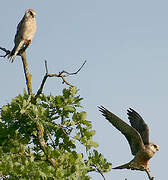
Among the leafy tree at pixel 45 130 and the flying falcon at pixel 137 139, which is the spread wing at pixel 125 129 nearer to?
the flying falcon at pixel 137 139

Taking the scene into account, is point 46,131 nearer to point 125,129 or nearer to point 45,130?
point 45,130

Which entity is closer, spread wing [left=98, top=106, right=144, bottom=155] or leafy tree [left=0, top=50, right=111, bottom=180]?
leafy tree [left=0, top=50, right=111, bottom=180]

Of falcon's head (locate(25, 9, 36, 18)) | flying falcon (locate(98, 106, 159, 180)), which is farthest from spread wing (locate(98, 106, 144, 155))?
falcon's head (locate(25, 9, 36, 18))

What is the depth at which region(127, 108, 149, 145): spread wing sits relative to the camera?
8.78 metres

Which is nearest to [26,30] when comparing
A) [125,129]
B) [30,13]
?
[30,13]

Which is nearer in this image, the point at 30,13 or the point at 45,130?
the point at 45,130

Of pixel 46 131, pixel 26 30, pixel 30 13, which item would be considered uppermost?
pixel 30 13

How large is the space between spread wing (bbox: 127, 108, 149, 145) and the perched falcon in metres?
2.66

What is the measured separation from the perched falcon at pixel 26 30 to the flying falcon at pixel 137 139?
2.08m

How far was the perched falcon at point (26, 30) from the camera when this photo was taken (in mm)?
8128

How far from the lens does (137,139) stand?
8.63m

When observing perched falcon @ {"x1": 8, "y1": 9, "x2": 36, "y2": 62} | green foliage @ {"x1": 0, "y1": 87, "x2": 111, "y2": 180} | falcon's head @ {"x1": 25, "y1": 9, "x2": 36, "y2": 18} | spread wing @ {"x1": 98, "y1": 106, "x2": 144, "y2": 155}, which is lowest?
green foliage @ {"x1": 0, "y1": 87, "x2": 111, "y2": 180}

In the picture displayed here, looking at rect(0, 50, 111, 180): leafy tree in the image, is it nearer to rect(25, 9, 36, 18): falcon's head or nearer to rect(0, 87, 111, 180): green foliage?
rect(0, 87, 111, 180): green foliage

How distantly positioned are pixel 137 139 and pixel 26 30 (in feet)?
10.6
